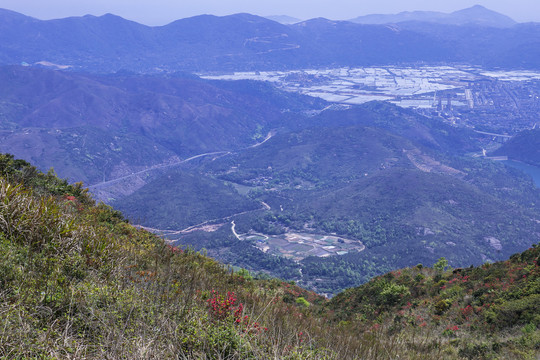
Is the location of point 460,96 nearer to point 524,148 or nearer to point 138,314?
point 524,148

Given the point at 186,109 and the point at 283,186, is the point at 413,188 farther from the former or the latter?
the point at 186,109

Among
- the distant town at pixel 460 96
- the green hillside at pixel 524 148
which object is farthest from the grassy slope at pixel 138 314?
the distant town at pixel 460 96

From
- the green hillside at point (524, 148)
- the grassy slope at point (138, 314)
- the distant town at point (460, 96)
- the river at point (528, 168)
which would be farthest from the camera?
the distant town at point (460, 96)

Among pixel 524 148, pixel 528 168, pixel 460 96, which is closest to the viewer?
pixel 528 168

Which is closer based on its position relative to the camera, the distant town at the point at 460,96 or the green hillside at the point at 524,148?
the green hillside at the point at 524,148

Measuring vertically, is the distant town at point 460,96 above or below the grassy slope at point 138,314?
below

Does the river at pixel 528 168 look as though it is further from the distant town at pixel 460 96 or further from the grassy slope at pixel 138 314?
the grassy slope at pixel 138 314

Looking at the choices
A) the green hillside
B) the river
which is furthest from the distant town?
the river

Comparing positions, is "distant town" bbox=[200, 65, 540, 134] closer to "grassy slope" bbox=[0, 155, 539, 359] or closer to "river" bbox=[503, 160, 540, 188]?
"river" bbox=[503, 160, 540, 188]

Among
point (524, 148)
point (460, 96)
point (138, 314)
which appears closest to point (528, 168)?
point (524, 148)
